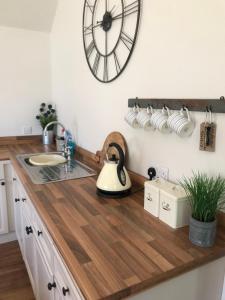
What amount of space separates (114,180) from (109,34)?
3.22 feet

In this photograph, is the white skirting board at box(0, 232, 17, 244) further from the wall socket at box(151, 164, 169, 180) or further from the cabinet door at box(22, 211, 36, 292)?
the wall socket at box(151, 164, 169, 180)

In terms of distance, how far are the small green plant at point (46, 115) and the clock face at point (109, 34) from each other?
3.61ft

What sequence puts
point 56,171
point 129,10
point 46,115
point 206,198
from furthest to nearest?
point 46,115
point 56,171
point 129,10
point 206,198

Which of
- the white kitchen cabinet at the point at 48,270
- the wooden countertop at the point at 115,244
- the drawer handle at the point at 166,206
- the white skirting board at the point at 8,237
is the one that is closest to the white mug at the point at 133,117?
the wooden countertop at the point at 115,244

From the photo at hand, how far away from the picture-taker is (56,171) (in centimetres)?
189

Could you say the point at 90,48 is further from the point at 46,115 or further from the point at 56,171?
the point at 46,115

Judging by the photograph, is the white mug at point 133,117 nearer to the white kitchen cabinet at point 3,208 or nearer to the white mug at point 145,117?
the white mug at point 145,117

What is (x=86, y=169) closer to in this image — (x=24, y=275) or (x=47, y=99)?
(x=24, y=275)

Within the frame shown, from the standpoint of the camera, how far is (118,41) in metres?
1.61

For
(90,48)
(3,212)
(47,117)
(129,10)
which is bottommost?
(3,212)

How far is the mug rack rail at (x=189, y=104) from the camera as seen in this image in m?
1.01

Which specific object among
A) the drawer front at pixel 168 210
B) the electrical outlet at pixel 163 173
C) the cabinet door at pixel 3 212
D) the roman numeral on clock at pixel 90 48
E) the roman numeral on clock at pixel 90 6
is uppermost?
the roman numeral on clock at pixel 90 6

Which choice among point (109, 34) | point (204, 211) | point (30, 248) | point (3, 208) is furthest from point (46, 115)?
point (204, 211)

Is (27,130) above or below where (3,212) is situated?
above
